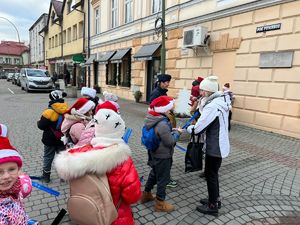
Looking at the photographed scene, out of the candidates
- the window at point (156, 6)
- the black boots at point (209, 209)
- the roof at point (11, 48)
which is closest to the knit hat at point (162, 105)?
the black boots at point (209, 209)

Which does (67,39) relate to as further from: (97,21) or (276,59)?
(276,59)

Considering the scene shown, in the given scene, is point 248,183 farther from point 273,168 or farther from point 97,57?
point 97,57

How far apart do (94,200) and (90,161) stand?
0.30 meters

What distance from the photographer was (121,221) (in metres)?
2.17

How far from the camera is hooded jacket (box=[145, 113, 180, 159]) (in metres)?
3.09

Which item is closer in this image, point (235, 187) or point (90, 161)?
point (90, 161)

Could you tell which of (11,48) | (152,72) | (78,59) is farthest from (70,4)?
(11,48)

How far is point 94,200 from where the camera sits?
1958 millimetres

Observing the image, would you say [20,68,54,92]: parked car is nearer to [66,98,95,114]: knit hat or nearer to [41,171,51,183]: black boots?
[41,171,51,183]: black boots

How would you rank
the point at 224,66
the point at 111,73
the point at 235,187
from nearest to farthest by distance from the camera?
the point at 235,187, the point at 224,66, the point at 111,73

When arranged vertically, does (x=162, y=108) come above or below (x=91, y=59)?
below

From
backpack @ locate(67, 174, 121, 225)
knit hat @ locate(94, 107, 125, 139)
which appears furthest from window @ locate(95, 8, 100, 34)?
backpack @ locate(67, 174, 121, 225)

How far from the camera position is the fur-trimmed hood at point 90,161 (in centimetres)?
194

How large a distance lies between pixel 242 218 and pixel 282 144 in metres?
4.14
